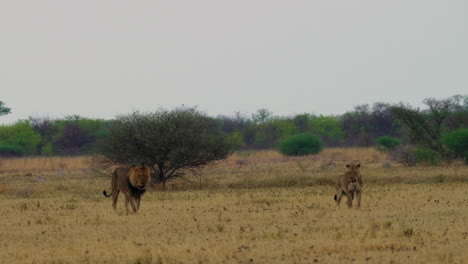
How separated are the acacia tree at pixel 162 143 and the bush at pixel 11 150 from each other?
50.0 m

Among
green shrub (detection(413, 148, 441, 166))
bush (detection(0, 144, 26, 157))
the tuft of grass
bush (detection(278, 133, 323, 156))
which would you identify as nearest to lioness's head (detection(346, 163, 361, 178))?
the tuft of grass

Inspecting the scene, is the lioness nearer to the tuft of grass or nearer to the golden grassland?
the golden grassland

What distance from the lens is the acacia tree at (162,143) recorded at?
35.4 meters

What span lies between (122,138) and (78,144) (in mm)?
58417

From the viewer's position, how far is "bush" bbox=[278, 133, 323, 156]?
75.2m

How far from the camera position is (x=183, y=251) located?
1428cm

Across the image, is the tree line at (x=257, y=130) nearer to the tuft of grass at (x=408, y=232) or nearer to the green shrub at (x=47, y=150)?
the green shrub at (x=47, y=150)

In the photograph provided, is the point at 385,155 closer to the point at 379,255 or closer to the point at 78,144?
the point at 78,144

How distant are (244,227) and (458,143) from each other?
110 ft

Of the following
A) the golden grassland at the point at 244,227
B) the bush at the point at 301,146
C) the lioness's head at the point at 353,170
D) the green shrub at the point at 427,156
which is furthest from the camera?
the bush at the point at 301,146

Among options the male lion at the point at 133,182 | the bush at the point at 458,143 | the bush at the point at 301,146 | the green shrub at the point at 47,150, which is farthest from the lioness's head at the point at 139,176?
the green shrub at the point at 47,150

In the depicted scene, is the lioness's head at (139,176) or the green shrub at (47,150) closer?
the lioness's head at (139,176)

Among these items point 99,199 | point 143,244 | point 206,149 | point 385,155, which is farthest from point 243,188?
point 385,155

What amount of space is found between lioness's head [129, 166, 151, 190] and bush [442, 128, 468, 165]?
99.9 feet
